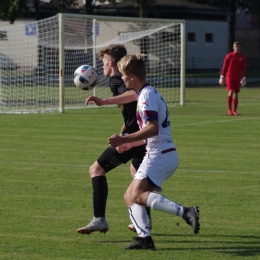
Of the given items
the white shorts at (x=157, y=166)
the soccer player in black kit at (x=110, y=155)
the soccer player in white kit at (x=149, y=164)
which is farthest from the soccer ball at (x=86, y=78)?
the white shorts at (x=157, y=166)

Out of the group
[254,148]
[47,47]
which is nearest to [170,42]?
[47,47]

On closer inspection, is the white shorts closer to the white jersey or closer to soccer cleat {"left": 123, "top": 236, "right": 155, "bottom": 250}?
the white jersey

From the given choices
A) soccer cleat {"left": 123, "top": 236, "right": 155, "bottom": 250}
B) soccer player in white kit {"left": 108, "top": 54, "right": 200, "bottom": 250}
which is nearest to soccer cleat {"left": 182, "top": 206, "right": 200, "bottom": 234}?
soccer player in white kit {"left": 108, "top": 54, "right": 200, "bottom": 250}

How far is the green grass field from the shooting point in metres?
6.89

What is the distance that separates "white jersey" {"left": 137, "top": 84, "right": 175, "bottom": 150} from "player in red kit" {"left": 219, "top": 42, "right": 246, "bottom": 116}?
51.9 ft

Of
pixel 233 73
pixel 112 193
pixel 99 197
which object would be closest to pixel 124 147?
pixel 99 197

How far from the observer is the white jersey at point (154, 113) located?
6.45 m

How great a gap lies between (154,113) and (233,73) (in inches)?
647

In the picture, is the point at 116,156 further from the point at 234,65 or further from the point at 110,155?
the point at 234,65

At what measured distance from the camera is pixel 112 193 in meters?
9.82

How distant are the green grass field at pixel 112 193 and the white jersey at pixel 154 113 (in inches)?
39.2

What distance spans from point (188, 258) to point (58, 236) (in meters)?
1.49

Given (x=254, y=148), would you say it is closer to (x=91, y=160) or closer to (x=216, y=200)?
(x=91, y=160)

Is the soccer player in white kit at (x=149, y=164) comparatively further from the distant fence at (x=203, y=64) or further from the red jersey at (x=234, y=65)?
the distant fence at (x=203, y=64)
